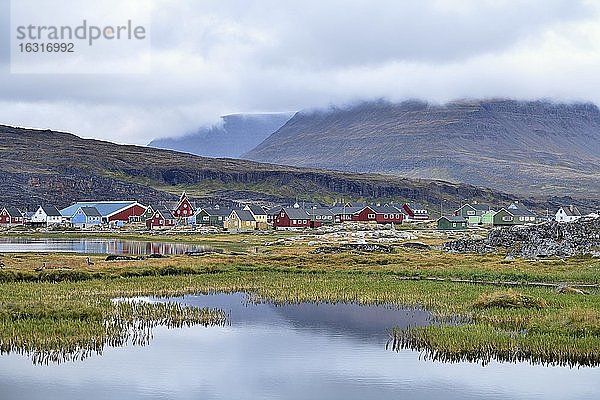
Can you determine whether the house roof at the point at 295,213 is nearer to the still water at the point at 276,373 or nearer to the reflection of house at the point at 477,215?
the reflection of house at the point at 477,215

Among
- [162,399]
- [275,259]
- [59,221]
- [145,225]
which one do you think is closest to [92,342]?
[162,399]

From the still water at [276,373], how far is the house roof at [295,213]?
360 feet

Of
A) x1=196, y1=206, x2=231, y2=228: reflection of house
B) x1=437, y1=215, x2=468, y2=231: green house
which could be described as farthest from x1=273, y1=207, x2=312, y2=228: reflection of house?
x1=437, y1=215, x2=468, y2=231: green house

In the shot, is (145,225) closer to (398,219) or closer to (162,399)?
(398,219)

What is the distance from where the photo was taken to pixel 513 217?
150750mm

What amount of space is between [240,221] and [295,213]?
979cm

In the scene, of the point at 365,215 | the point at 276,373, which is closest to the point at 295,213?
the point at 365,215

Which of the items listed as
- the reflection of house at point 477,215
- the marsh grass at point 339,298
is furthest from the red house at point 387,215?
the marsh grass at point 339,298

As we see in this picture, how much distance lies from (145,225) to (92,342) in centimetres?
12354

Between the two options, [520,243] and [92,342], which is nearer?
[92,342]

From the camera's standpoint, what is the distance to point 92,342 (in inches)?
1054

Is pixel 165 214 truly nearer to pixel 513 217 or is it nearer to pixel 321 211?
pixel 321 211

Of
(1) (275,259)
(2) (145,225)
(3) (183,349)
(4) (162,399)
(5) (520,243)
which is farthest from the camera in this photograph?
(2) (145,225)

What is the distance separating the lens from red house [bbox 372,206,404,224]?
503 feet
